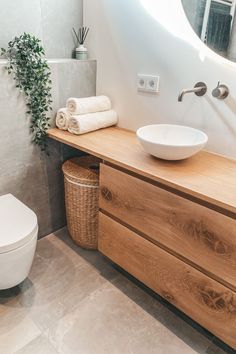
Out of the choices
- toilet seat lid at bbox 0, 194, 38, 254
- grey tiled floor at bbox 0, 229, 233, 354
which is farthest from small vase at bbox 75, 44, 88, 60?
grey tiled floor at bbox 0, 229, 233, 354

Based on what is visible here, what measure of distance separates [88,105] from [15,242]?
0.88 meters

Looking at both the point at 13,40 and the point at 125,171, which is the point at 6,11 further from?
the point at 125,171

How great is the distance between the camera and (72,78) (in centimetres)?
165

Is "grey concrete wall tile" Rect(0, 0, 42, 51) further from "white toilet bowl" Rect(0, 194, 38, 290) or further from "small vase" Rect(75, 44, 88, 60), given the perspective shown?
"white toilet bowl" Rect(0, 194, 38, 290)

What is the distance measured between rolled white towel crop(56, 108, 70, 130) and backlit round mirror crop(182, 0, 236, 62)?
864 mm

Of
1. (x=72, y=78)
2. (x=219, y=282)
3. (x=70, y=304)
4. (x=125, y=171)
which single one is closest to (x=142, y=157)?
(x=125, y=171)

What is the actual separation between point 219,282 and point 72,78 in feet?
4.49

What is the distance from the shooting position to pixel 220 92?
123 cm

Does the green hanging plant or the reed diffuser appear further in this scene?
the reed diffuser

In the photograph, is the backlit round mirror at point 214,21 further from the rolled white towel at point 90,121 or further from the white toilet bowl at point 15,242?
the white toilet bowl at point 15,242

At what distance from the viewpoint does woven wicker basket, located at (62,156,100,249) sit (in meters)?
1.57

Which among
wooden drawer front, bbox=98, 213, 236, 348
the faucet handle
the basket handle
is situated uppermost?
the faucet handle

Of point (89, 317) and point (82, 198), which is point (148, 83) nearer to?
point (82, 198)

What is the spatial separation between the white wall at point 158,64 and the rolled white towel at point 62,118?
0.36 m
